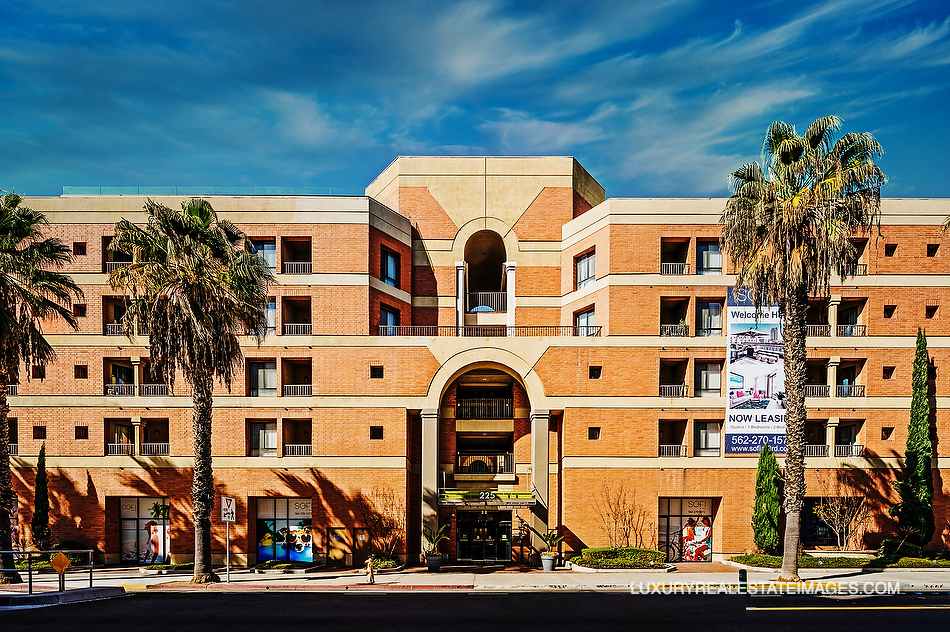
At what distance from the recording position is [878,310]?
40844 mm

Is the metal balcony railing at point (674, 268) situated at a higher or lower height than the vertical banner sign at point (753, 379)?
higher

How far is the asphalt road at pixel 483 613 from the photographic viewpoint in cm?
2200

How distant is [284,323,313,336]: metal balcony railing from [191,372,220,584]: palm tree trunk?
29.1ft

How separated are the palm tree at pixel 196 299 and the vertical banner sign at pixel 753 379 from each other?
88.6 feet

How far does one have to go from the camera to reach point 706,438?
40.6 meters

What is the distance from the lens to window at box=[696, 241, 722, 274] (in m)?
41.6

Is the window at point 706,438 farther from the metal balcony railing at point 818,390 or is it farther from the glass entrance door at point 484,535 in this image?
the glass entrance door at point 484,535

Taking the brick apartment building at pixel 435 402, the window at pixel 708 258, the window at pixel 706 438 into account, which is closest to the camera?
the brick apartment building at pixel 435 402

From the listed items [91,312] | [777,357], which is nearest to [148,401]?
[91,312]

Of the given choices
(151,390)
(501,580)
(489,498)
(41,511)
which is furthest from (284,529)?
(501,580)

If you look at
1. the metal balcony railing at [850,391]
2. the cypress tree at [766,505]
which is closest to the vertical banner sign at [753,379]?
the cypress tree at [766,505]

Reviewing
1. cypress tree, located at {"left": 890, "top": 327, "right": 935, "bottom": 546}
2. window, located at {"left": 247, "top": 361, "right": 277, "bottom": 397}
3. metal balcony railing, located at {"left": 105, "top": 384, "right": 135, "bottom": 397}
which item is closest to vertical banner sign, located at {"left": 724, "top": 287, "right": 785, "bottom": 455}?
cypress tree, located at {"left": 890, "top": 327, "right": 935, "bottom": 546}

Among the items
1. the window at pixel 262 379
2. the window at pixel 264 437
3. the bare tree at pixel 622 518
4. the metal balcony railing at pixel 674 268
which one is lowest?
the bare tree at pixel 622 518

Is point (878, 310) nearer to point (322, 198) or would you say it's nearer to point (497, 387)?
point (497, 387)
